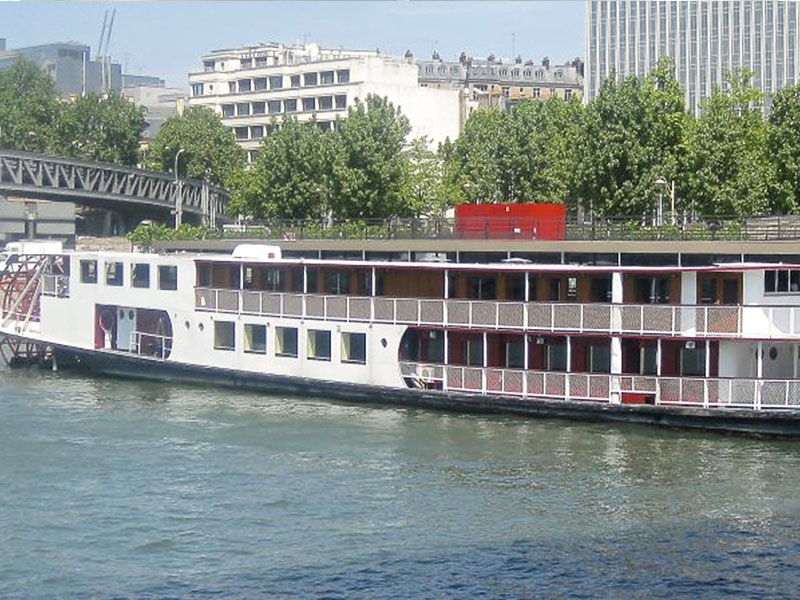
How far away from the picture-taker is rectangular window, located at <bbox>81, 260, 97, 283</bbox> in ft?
162

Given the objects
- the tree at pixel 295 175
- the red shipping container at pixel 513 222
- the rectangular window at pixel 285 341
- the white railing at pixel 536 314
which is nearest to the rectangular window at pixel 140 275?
the white railing at pixel 536 314

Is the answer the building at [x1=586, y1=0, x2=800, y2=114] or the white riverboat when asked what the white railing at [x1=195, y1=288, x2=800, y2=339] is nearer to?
the white riverboat

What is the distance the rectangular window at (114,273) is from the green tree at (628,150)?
22.9 m

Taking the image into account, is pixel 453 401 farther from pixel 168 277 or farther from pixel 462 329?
pixel 168 277

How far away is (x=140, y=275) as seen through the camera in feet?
157

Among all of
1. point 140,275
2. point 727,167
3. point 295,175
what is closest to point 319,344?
point 140,275

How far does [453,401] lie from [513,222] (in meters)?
8.41

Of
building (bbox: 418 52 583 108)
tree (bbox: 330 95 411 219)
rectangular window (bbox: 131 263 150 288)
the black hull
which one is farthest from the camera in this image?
building (bbox: 418 52 583 108)

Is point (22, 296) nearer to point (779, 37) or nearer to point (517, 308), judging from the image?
point (517, 308)

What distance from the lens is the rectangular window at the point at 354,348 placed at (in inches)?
1665

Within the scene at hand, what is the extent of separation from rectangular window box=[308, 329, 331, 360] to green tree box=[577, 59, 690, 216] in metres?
23.1

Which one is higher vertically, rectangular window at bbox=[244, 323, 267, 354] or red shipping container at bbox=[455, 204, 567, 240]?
red shipping container at bbox=[455, 204, 567, 240]

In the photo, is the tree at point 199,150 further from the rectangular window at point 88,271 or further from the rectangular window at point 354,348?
the rectangular window at point 354,348

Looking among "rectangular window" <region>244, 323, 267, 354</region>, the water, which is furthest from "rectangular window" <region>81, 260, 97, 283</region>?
the water
